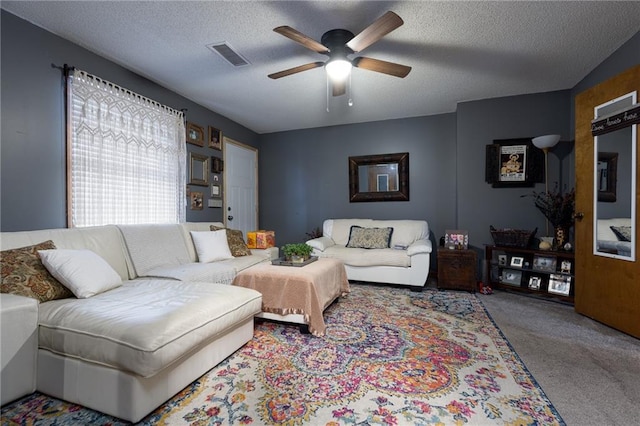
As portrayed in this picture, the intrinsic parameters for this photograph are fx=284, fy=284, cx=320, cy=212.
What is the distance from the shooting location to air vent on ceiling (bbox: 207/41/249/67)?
2.56m

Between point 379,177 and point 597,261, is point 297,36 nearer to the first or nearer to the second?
point 379,177

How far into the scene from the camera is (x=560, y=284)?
3162mm

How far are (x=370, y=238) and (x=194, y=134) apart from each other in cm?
290

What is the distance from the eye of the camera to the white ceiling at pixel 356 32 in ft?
6.93

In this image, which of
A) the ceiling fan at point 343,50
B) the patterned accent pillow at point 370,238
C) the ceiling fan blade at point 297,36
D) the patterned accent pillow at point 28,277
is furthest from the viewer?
the patterned accent pillow at point 370,238

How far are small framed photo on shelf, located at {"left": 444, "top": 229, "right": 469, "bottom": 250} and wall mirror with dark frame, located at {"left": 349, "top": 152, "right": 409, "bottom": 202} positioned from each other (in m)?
1.07

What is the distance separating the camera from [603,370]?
71.6 inches

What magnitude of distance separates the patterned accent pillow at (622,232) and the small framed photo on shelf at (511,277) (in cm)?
123

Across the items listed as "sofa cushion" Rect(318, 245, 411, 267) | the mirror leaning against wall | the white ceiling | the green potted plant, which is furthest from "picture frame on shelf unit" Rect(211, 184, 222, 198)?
the mirror leaning against wall

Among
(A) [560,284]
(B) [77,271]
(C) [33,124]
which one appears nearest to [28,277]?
(B) [77,271]

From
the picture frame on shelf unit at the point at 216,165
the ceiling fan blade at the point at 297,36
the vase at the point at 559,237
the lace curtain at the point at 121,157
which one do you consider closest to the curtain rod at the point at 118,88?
the lace curtain at the point at 121,157

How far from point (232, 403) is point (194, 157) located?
10.5 ft

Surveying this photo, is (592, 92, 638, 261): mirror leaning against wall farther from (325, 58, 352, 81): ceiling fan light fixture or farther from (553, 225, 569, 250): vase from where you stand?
(325, 58, 352, 81): ceiling fan light fixture

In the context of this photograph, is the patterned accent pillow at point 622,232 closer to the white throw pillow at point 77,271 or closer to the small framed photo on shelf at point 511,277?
the small framed photo on shelf at point 511,277
